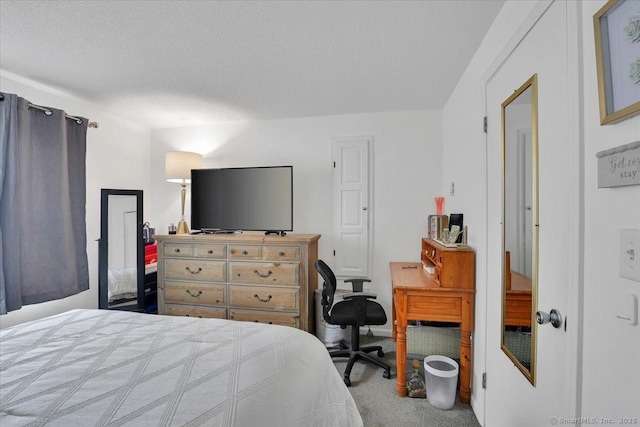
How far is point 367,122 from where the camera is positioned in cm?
318

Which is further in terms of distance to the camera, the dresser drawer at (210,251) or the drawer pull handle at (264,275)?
the dresser drawer at (210,251)

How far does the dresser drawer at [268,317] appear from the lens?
2730 millimetres

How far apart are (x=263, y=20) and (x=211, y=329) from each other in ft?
5.70

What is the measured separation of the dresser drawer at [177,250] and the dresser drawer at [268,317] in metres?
0.77

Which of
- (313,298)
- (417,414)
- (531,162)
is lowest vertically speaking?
(417,414)

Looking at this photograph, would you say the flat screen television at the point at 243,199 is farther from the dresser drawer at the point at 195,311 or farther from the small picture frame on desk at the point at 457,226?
the small picture frame on desk at the point at 457,226

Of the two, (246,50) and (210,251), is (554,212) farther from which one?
(210,251)

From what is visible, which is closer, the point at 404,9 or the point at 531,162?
the point at 531,162

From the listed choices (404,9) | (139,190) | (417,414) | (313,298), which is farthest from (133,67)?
(417,414)

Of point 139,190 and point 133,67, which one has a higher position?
point 133,67

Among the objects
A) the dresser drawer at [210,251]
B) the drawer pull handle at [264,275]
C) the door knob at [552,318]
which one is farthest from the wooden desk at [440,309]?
the dresser drawer at [210,251]

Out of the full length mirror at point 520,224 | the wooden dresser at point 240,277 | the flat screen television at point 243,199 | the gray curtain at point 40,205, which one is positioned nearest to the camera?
the full length mirror at point 520,224

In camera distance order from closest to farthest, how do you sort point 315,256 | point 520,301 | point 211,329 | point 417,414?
point 520,301 < point 211,329 < point 417,414 < point 315,256

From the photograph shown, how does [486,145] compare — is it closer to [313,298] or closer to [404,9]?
[404,9]
